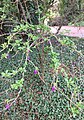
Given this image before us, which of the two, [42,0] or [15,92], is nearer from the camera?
[15,92]

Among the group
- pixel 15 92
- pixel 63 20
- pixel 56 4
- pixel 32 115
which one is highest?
pixel 56 4

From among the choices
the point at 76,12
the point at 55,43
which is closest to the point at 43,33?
the point at 55,43

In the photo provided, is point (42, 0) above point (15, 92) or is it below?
above

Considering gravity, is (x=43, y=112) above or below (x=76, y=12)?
below

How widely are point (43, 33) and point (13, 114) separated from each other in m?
0.87

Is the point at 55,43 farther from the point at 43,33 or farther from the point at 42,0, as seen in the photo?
the point at 43,33

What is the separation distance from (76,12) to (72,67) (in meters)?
1.10

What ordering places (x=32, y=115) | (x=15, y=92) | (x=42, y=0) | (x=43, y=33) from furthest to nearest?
(x=42, y=0) → (x=15, y=92) → (x=32, y=115) → (x=43, y=33)

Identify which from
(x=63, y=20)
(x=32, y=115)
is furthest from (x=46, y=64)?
(x=63, y=20)

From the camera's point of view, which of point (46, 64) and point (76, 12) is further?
point (76, 12)

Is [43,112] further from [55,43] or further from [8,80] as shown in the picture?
[55,43]

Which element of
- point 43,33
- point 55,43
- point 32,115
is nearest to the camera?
point 43,33

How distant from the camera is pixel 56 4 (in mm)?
3295

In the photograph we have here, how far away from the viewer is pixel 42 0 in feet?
8.25
